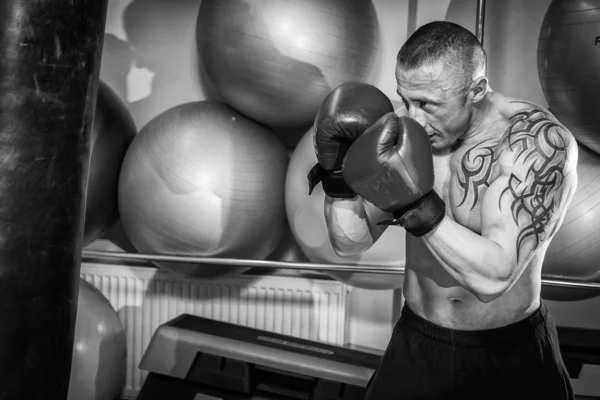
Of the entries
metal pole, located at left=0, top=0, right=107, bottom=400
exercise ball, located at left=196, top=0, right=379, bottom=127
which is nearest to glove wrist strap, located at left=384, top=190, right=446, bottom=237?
metal pole, located at left=0, top=0, right=107, bottom=400

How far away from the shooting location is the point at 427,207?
1.18m

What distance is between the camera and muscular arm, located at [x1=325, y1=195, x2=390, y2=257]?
4.98 feet

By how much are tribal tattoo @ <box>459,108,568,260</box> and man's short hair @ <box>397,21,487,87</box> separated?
142 millimetres

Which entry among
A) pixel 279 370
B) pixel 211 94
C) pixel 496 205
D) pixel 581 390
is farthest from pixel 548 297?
pixel 211 94

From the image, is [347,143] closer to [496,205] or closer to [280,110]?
[496,205]

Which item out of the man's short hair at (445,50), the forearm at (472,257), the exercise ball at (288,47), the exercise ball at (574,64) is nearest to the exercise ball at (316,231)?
the exercise ball at (288,47)

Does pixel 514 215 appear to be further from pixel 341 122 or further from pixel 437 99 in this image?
pixel 341 122

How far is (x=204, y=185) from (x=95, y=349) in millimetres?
621

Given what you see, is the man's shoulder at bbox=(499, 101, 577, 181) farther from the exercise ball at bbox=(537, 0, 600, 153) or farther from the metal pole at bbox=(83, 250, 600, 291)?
the metal pole at bbox=(83, 250, 600, 291)

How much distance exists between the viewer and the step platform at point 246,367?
6.64 feet

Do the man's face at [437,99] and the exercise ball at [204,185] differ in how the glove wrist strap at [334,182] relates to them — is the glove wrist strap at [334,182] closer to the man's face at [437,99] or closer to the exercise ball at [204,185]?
the man's face at [437,99]

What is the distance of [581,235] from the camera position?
5.97ft

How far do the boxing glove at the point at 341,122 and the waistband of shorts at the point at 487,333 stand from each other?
326 millimetres

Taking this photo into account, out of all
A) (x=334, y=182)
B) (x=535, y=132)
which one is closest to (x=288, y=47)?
(x=334, y=182)
